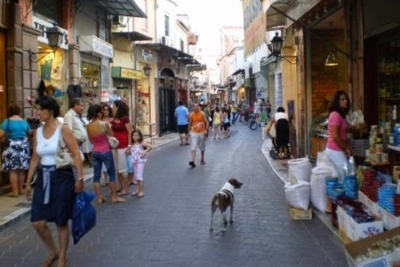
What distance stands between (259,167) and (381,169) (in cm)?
713

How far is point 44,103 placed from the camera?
5.48 metres

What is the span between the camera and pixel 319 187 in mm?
7809

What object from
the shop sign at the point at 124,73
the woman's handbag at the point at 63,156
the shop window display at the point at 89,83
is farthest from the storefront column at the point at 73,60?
the woman's handbag at the point at 63,156

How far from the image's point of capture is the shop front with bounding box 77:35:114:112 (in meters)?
16.6

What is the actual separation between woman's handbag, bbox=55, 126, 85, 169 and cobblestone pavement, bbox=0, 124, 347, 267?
110 cm

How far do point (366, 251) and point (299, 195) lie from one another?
3139 millimetres

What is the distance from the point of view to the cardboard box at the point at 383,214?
17.6ft

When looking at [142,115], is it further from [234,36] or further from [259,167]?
[234,36]

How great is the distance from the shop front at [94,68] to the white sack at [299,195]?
33.2ft

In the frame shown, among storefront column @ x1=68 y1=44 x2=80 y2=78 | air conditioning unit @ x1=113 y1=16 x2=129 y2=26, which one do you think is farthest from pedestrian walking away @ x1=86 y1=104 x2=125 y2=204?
air conditioning unit @ x1=113 y1=16 x2=129 y2=26

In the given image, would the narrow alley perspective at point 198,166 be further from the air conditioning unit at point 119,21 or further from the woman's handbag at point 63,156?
the air conditioning unit at point 119,21

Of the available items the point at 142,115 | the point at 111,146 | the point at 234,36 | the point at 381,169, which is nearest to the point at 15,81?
the point at 111,146

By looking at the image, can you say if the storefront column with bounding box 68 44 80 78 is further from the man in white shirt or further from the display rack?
the display rack

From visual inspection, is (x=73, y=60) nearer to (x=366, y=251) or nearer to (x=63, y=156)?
(x=63, y=156)
